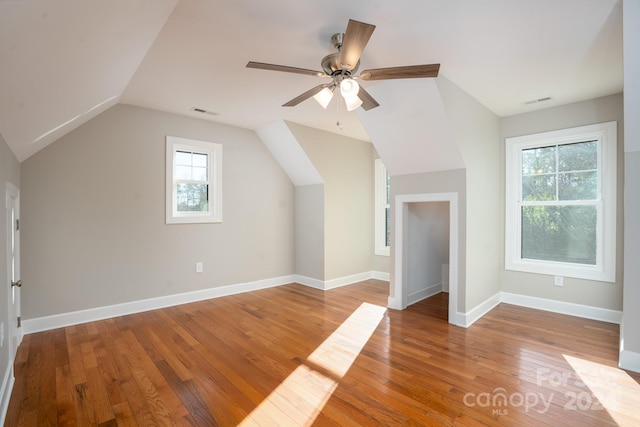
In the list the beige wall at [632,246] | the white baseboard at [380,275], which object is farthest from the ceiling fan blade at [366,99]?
the white baseboard at [380,275]

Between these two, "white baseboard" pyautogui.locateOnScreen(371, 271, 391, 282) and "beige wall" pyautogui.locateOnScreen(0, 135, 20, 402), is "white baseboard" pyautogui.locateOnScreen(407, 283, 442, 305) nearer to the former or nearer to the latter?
"white baseboard" pyautogui.locateOnScreen(371, 271, 391, 282)

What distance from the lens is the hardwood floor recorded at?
204cm

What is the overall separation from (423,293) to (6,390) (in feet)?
14.8

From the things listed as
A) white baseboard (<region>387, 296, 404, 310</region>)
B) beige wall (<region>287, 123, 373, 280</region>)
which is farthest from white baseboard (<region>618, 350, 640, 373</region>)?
beige wall (<region>287, 123, 373, 280</region>)

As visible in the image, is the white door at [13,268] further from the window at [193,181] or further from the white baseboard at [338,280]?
the white baseboard at [338,280]

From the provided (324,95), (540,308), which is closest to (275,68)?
(324,95)

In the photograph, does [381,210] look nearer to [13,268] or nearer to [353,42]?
[353,42]

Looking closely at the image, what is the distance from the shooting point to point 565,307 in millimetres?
3945

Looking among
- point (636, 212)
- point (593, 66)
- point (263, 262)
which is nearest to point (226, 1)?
point (593, 66)

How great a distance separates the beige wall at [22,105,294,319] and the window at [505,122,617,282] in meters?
3.91

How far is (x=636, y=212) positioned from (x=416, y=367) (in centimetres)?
221

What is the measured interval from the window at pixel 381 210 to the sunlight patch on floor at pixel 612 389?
3455mm

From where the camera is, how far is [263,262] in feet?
17.5

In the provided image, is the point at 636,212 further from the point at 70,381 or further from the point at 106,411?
the point at 70,381
